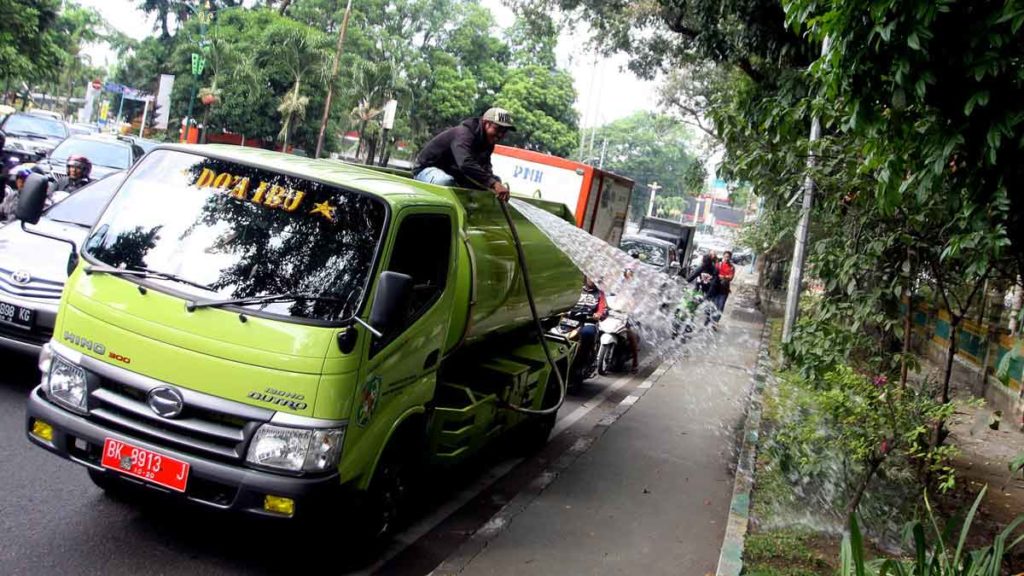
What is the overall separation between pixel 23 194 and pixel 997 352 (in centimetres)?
1150

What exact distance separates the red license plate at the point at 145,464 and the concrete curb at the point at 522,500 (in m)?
1.55

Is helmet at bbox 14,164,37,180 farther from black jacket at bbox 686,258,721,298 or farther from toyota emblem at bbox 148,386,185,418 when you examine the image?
black jacket at bbox 686,258,721,298

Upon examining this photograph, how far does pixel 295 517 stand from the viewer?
4.08 m

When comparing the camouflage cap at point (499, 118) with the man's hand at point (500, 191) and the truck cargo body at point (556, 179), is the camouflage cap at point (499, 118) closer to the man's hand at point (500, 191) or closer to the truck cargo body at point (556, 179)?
the man's hand at point (500, 191)

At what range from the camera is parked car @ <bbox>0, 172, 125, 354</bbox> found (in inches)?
253

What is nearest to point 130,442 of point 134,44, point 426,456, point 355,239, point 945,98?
point 355,239

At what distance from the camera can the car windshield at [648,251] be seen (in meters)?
19.6

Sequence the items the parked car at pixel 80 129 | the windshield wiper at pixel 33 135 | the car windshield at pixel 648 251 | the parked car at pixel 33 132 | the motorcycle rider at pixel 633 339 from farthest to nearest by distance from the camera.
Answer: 1. the parked car at pixel 80 129
2. the windshield wiper at pixel 33 135
3. the parked car at pixel 33 132
4. the car windshield at pixel 648 251
5. the motorcycle rider at pixel 633 339

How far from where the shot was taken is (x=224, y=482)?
404cm

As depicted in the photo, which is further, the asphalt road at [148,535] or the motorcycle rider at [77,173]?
the motorcycle rider at [77,173]

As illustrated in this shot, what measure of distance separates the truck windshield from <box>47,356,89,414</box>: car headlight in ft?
1.87

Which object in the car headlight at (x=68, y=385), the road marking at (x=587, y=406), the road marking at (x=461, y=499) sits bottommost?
the road marking at (x=461, y=499)

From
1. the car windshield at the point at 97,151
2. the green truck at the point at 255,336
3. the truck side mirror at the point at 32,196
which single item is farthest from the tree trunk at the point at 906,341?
the car windshield at the point at 97,151

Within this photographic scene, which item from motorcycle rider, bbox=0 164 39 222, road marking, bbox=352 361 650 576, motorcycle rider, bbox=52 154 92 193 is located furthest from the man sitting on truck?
motorcycle rider, bbox=0 164 39 222
